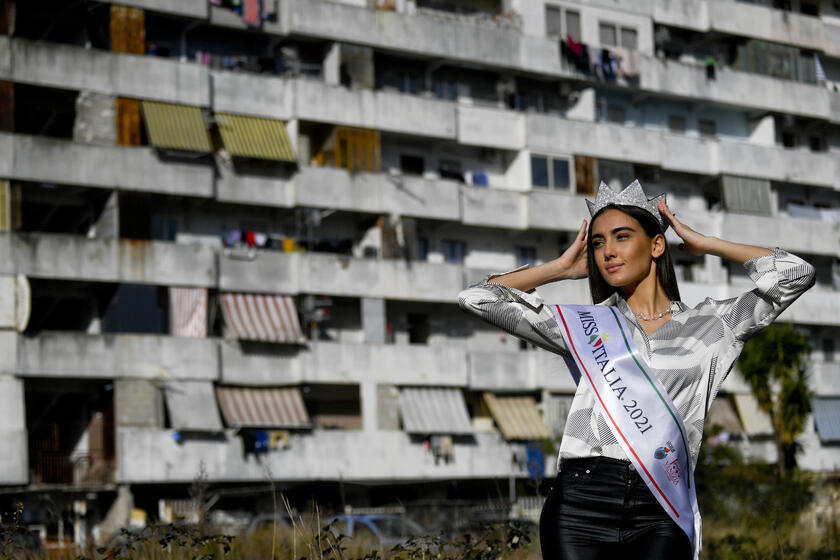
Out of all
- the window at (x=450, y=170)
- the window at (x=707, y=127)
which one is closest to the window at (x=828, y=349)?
the window at (x=707, y=127)

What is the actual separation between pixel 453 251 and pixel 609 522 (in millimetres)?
40221

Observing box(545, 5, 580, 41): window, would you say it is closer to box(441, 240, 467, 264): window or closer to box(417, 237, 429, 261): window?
box(441, 240, 467, 264): window

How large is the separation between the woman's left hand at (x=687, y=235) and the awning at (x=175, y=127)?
111ft

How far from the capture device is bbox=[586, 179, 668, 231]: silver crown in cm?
591

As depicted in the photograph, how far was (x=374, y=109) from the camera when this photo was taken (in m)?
42.8

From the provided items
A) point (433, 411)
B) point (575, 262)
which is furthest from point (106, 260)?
point (575, 262)

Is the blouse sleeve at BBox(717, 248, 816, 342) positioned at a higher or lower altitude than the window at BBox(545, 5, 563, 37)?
lower

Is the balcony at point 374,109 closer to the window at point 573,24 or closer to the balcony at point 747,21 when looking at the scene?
the window at point 573,24

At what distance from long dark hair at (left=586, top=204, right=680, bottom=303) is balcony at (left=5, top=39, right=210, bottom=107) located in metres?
33.7

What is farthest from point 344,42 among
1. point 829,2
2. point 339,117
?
point 829,2

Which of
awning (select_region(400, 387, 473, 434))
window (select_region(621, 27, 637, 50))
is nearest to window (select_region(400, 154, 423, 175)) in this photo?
awning (select_region(400, 387, 473, 434))

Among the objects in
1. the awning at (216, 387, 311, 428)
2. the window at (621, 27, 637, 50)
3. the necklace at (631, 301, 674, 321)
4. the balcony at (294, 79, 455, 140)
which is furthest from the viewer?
the window at (621, 27, 637, 50)

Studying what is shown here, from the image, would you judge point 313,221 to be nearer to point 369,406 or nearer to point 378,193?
point 378,193

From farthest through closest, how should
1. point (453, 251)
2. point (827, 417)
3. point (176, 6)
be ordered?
point (827, 417)
point (453, 251)
point (176, 6)
